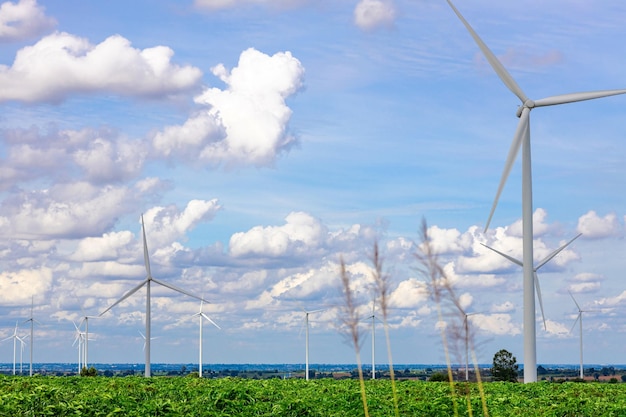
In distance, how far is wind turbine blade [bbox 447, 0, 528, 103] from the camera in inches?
1678

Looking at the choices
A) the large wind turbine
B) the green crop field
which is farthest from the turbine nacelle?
the green crop field

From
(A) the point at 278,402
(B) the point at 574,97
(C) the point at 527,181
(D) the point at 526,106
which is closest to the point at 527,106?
(D) the point at 526,106

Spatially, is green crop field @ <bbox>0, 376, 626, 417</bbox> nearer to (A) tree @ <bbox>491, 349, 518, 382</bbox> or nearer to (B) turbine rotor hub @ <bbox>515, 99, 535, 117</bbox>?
(B) turbine rotor hub @ <bbox>515, 99, 535, 117</bbox>

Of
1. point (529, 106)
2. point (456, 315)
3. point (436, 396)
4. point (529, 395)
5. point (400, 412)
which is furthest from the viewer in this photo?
point (529, 106)

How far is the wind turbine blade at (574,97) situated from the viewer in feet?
133

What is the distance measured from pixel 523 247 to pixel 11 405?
27.6 meters

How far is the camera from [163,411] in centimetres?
1578

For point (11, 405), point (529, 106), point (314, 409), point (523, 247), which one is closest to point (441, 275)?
point (314, 409)

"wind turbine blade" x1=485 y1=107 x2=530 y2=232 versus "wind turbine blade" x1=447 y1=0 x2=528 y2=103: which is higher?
"wind turbine blade" x1=447 y1=0 x2=528 y2=103

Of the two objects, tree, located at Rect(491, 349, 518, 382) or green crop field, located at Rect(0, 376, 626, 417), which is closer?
green crop field, located at Rect(0, 376, 626, 417)

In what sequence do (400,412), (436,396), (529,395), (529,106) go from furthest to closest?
(529,106) < (529,395) < (436,396) < (400,412)

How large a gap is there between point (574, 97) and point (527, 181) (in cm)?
625

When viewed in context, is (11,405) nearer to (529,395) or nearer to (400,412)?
(400,412)

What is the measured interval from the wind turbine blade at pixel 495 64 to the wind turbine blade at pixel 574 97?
3.85 feet
